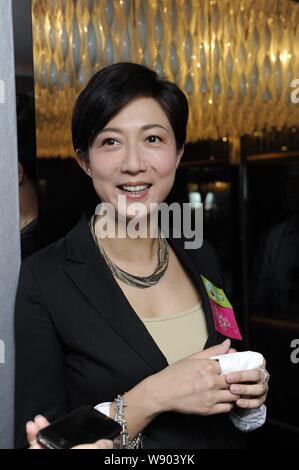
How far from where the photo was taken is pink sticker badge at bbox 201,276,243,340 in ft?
4.60

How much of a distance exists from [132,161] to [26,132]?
28 cm

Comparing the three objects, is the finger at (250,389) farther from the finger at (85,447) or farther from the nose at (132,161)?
the nose at (132,161)

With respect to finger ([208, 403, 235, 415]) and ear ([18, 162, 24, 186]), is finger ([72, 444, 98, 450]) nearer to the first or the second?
finger ([208, 403, 235, 415])

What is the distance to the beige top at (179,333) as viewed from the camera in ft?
4.41

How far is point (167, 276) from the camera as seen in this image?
1.51 m

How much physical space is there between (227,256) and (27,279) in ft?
4.24

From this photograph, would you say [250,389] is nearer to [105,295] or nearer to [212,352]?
[212,352]

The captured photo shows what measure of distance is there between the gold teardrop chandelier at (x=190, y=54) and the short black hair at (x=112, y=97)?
0.47 ft

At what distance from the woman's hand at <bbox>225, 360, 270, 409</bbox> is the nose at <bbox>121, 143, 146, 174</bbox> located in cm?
53

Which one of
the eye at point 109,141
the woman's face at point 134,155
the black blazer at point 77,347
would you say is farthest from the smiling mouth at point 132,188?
the black blazer at point 77,347

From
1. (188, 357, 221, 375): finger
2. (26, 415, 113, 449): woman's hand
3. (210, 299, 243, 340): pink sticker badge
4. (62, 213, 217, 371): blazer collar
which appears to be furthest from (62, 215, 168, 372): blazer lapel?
(26, 415, 113, 449): woman's hand
